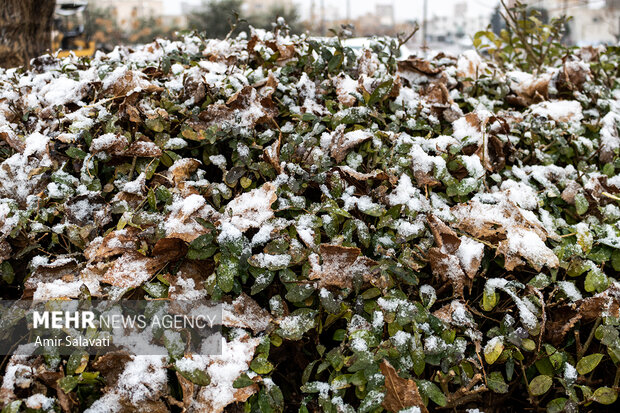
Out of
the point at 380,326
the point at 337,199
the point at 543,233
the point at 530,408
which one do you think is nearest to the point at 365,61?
the point at 337,199

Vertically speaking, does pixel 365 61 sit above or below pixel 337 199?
above

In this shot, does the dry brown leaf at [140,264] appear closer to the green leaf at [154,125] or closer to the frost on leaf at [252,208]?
the frost on leaf at [252,208]

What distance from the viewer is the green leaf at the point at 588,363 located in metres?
1.56

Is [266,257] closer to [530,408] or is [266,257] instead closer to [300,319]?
[300,319]

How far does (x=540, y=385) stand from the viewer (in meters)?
1.53

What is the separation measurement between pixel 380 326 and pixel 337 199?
18.4 inches

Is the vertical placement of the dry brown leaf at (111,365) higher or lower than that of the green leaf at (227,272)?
lower

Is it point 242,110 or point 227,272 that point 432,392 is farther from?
point 242,110

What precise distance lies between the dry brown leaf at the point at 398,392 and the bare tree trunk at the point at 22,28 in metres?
3.77

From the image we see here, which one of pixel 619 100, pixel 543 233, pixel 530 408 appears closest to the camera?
pixel 530 408

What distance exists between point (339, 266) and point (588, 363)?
0.81 metres

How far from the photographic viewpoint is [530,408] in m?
1.61

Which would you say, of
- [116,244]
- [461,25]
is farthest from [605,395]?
[461,25]

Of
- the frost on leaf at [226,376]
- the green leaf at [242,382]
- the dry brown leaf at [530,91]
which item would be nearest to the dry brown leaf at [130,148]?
the frost on leaf at [226,376]
